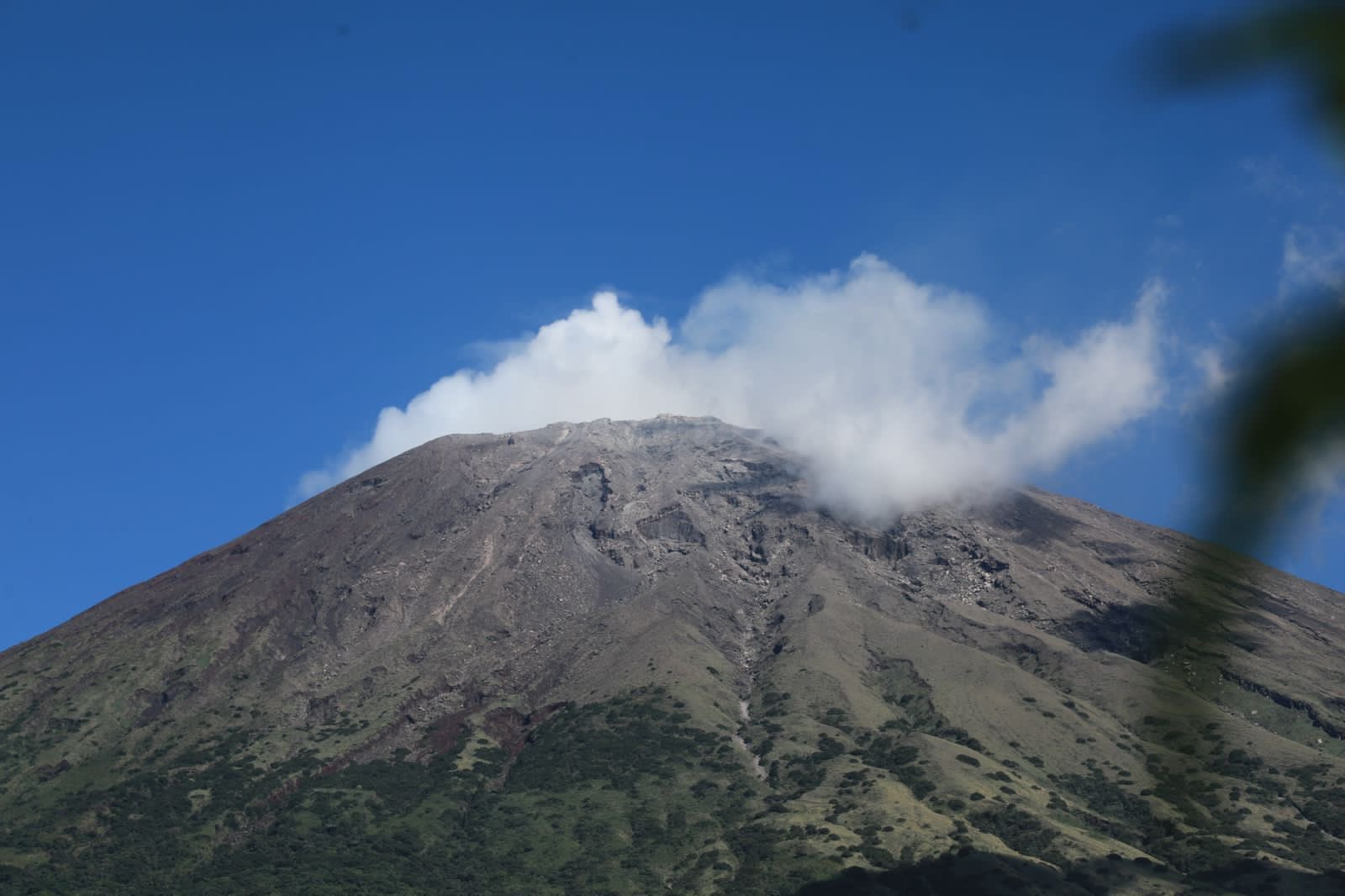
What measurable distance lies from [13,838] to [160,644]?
48946 millimetres

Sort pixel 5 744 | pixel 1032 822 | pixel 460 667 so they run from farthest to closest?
pixel 460 667 → pixel 5 744 → pixel 1032 822

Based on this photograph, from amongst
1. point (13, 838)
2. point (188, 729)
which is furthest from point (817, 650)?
point (13, 838)

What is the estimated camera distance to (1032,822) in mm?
131625

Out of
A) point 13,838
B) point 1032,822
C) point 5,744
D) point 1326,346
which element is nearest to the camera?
point 1326,346

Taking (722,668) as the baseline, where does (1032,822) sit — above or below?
below

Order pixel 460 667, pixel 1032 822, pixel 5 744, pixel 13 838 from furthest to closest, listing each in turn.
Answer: pixel 460 667, pixel 5 744, pixel 13 838, pixel 1032 822

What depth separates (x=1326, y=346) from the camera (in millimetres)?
2408

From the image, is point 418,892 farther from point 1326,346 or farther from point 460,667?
point 1326,346

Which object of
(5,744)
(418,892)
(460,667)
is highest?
(460,667)

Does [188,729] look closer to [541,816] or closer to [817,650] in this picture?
[541,816]

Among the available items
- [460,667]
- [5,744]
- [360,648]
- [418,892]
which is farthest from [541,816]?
[5,744]

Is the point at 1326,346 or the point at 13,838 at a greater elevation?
the point at 1326,346

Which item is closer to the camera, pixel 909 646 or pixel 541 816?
pixel 541 816

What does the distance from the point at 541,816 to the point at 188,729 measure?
54901 mm
